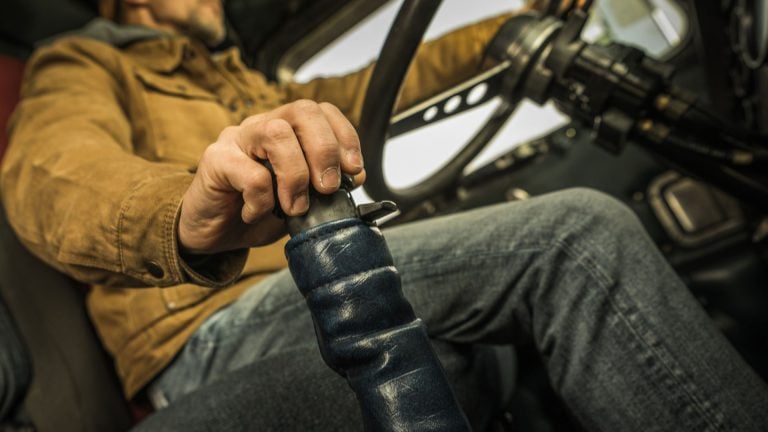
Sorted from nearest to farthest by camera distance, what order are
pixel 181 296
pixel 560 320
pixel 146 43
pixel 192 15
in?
pixel 560 320 → pixel 181 296 → pixel 146 43 → pixel 192 15

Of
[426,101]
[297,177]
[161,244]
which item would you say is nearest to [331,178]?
[297,177]

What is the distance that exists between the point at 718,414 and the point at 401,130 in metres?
0.51

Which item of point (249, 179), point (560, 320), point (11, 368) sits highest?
point (249, 179)

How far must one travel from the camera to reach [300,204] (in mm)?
344

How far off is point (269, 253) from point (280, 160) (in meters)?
0.41

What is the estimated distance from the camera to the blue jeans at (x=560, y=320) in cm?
49

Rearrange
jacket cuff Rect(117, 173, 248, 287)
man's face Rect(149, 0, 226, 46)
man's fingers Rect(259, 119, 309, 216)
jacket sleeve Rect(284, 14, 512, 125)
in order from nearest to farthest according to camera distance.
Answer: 1. man's fingers Rect(259, 119, 309, 216)
2. jacket cuff Rect(117, 173, 248, 287)
3. jacket sleeve Rect(284, 14, 512, 125)
4. man's face Rect(149, 0, 226, 46)

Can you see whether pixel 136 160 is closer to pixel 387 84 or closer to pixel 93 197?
pixel 93 197

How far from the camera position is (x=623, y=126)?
0.80 metres

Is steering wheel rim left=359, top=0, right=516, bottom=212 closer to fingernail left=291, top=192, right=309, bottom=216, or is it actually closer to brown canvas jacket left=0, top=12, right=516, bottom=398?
brown canvas jacket left=0, top=12, right=516, bottom=398

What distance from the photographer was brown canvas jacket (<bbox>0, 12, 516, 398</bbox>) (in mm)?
478

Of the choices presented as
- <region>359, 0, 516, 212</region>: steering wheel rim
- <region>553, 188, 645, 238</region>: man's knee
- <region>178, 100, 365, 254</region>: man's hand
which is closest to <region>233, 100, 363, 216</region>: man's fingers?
<region>178, 100, 365, 254</region>: man's hand

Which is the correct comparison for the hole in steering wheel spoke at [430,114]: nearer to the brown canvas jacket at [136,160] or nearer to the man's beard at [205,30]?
the brown canvas jacket at [136,160]

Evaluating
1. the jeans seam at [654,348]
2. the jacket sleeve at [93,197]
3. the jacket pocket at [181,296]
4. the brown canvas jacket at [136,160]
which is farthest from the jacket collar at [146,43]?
the jeans seam at [654,348]
